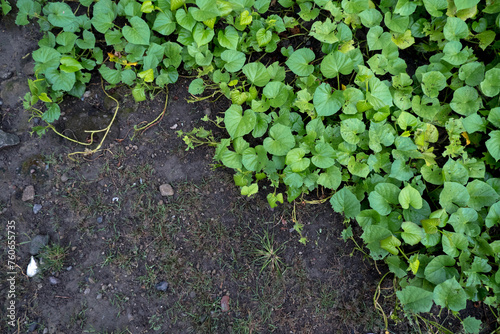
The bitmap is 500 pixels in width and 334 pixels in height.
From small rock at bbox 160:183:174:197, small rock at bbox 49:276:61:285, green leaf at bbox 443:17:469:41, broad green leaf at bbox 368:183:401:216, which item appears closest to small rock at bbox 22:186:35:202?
small rock at bbox 49:276:61:285

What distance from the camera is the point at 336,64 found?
2.39m

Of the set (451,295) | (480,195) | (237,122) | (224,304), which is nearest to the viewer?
(451,295)

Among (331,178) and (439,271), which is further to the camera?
(331,178)

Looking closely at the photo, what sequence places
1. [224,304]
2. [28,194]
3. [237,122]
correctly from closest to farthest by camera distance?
[237,122] < [224,304] < [28,194]

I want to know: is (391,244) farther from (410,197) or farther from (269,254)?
(269,254)

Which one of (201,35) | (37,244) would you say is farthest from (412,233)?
(37,244)

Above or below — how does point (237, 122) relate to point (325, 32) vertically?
below

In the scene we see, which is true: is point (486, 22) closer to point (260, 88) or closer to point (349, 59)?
point (349, 59)

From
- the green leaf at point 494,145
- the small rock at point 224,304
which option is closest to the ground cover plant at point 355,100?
the green leaf at point 494,145

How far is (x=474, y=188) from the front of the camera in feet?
7.34

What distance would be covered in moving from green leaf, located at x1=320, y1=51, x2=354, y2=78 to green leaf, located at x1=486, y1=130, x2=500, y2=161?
106cm

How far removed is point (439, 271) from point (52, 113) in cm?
300

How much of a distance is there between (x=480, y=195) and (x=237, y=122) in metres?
1.75

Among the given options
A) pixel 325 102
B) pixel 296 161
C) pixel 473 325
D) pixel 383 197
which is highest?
pixel 325 102
